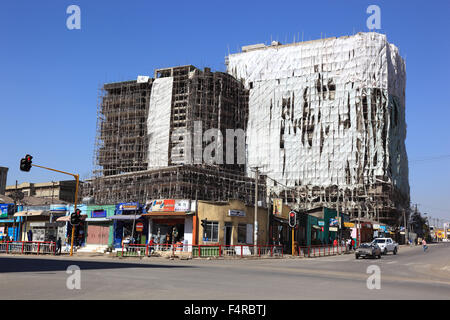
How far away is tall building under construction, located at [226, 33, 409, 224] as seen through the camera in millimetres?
80750

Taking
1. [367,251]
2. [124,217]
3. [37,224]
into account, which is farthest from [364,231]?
[37,224]

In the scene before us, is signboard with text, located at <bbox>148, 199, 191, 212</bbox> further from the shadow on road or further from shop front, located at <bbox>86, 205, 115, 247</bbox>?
the shadow on road

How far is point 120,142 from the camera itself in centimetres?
7962

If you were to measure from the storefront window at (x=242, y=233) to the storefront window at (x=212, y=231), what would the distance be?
3.05m

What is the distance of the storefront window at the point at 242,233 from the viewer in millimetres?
46209

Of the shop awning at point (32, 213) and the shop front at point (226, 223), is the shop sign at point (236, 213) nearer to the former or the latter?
the shop front at point (226, 223)

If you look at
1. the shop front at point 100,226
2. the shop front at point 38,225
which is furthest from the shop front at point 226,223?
the shop front at point 38,225

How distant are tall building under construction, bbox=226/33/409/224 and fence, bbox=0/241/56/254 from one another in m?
46.8

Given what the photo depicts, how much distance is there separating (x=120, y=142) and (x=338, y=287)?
68.4 metres

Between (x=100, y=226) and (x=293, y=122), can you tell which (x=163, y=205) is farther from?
(x=293, y=122)

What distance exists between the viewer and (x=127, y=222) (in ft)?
161

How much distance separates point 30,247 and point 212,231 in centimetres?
1641
